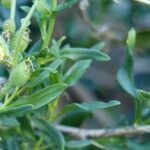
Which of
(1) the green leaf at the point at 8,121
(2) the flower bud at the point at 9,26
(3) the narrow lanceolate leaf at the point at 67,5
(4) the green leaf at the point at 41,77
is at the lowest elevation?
(1) the green leaf at the point at 8,121

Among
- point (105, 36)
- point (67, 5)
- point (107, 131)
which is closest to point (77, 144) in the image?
point (107, 131)

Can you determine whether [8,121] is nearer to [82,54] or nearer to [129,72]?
[82,54]

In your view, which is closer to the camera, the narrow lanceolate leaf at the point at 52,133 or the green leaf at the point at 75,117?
the narrow lanceolate leaf at the point at 52,133

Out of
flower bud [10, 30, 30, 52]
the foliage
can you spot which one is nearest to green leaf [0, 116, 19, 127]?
the foliage

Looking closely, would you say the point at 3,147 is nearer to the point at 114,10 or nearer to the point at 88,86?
the point at 88,86

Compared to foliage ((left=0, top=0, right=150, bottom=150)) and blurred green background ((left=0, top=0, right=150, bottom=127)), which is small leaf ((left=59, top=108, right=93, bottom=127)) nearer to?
foliage ((left=0, top=0, right=150, bottom=150))

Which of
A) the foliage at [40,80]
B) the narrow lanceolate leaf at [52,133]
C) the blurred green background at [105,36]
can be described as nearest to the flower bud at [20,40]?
the foliage at [40,80]

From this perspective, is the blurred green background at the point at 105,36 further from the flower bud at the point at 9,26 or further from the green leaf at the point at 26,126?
the flower bud at the point at 9,26
